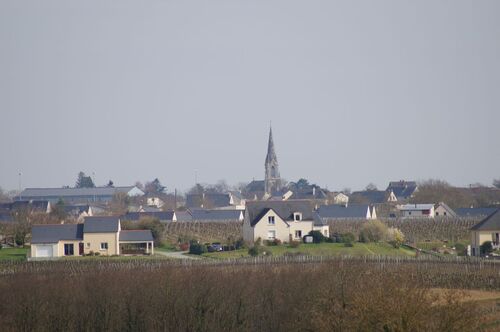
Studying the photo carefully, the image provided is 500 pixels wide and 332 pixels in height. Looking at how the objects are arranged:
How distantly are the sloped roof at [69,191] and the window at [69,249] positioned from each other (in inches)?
3834

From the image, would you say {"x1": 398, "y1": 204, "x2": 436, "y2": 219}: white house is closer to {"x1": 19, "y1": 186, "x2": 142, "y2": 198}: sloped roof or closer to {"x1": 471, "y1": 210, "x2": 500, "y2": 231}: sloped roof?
{"x1": 471, "y1": 210, "x2": 500, "y2": 231}: sloped roof

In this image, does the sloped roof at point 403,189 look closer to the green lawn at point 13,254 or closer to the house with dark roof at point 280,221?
the house with dark roof at point 280,221

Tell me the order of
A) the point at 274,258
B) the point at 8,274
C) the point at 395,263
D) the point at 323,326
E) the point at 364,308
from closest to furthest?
the point at 364,308 → the point at 323,326 → the point at 8,274 → the point at 395,263 → the point at 274,258

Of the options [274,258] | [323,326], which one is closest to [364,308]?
[323,326]

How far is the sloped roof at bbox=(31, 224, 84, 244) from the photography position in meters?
72.4

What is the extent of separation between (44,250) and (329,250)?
1929cm

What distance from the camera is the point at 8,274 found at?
5631 centimetres

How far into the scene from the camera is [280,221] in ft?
260

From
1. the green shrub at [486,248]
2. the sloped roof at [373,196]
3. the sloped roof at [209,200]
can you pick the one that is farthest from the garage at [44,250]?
the sloped roof at [209,200]

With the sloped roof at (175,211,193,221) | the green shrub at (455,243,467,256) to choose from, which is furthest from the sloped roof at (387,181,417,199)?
the green shrub at (455,243,467,256)

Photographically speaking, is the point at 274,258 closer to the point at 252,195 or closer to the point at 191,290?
the point at 191,290

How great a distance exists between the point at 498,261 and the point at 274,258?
43.9 ft

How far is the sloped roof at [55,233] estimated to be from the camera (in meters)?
72.4

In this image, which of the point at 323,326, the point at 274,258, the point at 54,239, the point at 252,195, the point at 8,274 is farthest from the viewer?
the point at 252,195
